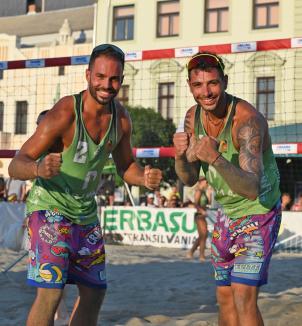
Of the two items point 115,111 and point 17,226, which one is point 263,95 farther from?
point 115,111

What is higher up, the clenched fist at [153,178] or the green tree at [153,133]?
the green tree at [153,133]

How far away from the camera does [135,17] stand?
21.4m

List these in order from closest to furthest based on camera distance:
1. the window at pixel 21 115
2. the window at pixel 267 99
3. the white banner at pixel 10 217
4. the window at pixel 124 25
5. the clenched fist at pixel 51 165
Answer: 1. the clenched fist at pixel 51 165
2. the white banner at pixel 10 217
3. the window at pixel 267 99
4. the window at pixel 124 25
5. the window at pixel 21 115

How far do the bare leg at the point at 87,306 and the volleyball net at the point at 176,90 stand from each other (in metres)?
11.0

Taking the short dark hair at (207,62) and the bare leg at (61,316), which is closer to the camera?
the short dark hair at (207,62)

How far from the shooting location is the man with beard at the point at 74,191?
2887mm

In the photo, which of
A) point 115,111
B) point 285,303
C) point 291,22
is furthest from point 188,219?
point 291,22

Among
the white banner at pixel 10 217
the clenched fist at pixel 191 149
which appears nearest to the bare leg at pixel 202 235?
the white banner at pixel 10 217

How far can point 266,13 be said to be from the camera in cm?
1986

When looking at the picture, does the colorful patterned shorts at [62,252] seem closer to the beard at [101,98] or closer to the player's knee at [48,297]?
the player's knee at [48,297]

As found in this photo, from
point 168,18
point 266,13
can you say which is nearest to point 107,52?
point 266,13

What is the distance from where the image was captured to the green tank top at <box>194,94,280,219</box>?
3.02 metres

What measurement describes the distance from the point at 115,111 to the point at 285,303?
7.74ft

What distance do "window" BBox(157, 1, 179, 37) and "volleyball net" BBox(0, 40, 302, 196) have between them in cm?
98
